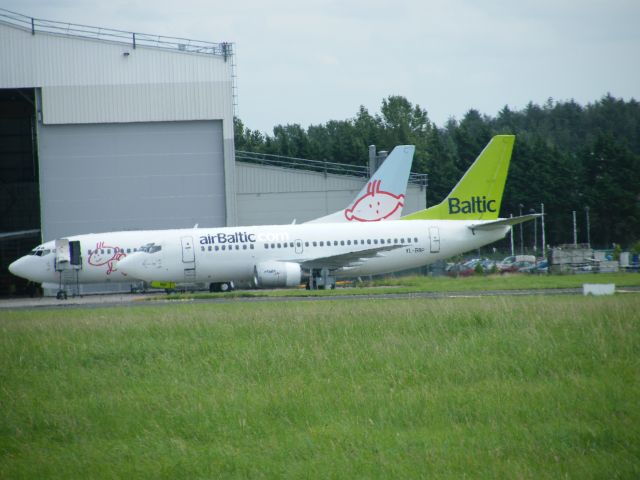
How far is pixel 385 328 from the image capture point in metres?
16.3

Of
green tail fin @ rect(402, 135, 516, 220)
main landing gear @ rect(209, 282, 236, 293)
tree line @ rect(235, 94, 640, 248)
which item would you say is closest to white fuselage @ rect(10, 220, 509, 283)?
green tail fin @ rect(402, 135, 516, 220)

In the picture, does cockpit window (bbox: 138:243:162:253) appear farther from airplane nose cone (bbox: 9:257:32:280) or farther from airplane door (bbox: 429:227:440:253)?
airplane door (bbox: 429:227:440:253)

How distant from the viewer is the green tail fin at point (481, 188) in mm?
38875

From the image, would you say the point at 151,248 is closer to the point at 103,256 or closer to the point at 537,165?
the point at 103,256

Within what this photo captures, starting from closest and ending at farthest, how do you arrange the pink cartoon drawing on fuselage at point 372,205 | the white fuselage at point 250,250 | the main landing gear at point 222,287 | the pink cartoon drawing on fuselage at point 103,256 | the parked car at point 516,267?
1. the white fuselage at point 250,250
2. the pink cartoon drawing on fuselage at point 103,256
3. the main landing gear at point 222,287
4. the pink cartoon drawing on fuselage at point 372,205
5. the parked car at point 516,267

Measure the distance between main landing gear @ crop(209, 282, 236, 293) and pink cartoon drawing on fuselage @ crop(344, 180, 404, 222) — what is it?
8.66m

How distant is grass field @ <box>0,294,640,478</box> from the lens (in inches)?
363

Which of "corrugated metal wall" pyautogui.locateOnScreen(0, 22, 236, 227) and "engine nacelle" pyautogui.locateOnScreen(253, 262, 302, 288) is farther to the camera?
"corrugated metal wall" pyautogui.locateOnScreen(0, 22, 236, 227)

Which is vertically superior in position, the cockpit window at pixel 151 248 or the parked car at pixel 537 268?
the cockpit window at pixel 151 248

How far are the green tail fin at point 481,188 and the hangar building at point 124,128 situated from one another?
1137 centimetres

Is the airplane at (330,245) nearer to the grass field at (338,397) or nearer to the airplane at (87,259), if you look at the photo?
the airplane at (87,259)

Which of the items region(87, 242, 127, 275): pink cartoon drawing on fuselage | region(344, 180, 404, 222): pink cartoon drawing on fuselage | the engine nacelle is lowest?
the engine nacelle

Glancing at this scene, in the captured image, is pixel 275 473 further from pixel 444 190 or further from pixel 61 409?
pixel 444 190

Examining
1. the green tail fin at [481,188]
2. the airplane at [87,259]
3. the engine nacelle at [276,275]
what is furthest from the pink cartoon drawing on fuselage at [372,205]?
the engine nacelle at [276,275]
